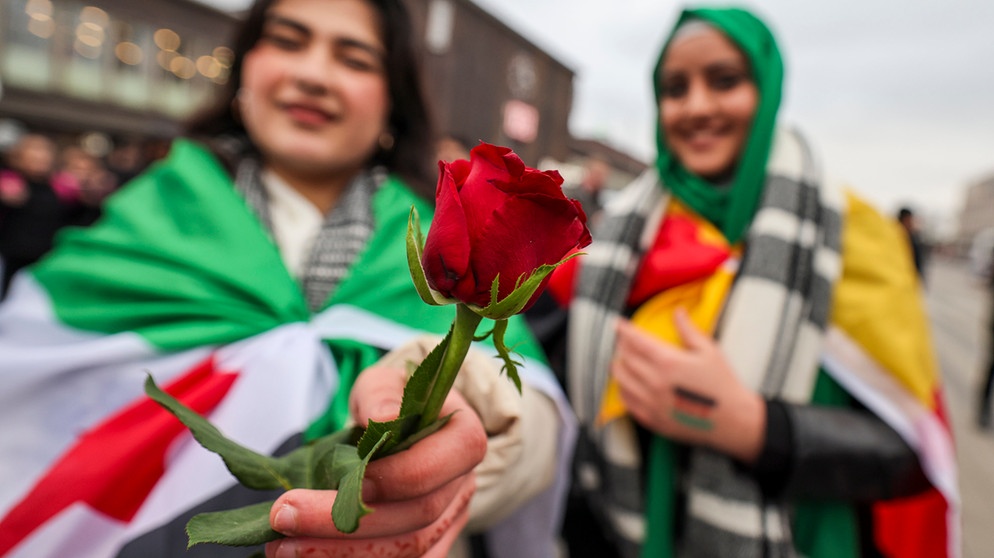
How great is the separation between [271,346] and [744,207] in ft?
3.53

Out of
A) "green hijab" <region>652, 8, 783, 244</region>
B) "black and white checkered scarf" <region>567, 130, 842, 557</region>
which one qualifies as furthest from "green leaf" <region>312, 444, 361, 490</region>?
"green hijab" <region>652, 8, 783, 244</region>

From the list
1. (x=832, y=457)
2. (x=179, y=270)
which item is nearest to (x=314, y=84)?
(x=179, y=270)

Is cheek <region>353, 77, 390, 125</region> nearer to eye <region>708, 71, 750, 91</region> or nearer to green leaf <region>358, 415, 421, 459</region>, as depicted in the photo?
eye <region>708, 71, 750, 91</region>

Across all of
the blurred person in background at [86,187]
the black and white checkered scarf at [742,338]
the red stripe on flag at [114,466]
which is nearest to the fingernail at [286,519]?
the red stripe on flag at [114,466]

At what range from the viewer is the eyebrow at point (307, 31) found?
1.10m

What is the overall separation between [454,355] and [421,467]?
11 cm

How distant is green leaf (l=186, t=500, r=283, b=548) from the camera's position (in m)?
0.40

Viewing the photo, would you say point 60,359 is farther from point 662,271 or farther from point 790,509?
point 790,509

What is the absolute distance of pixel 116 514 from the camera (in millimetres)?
792

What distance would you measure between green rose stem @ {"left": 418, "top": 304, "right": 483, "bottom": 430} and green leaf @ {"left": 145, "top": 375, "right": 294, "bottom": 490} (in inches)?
6.2

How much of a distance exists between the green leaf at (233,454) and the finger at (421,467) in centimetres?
9

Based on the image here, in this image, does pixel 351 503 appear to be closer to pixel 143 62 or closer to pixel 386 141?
pixel 386 141

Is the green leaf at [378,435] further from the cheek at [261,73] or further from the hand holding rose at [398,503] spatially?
the cheek at [261,73]

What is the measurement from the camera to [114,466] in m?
0.79
